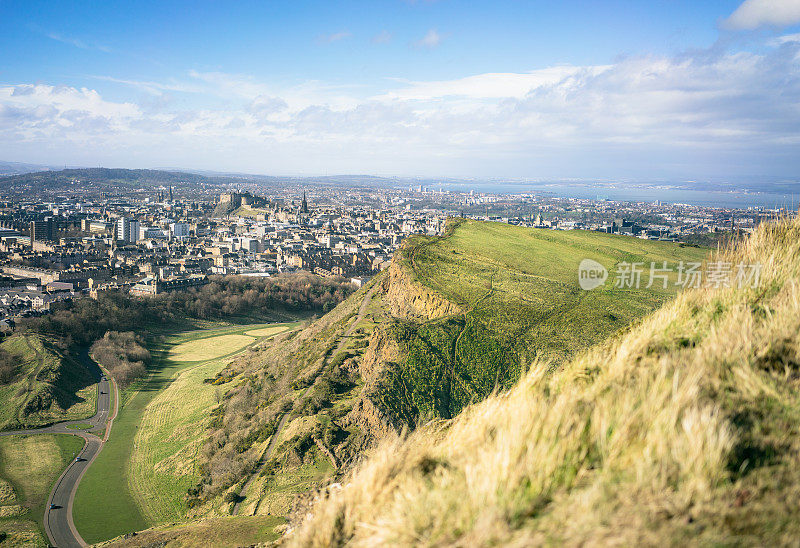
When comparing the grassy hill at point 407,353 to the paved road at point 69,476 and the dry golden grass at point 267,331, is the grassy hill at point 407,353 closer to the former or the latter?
the paved road at point 69,476

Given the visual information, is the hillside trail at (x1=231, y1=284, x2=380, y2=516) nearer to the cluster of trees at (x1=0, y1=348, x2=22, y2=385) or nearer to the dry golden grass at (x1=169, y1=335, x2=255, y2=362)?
the dry golden grass at (x1=169, y1=335, x2=255, y2=362)

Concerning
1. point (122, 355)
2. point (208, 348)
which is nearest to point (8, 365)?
point (122, 355)

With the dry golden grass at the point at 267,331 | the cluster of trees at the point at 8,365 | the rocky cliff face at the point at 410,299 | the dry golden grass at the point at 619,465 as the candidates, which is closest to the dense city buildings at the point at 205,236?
the dry golden grass at the point at 619,465

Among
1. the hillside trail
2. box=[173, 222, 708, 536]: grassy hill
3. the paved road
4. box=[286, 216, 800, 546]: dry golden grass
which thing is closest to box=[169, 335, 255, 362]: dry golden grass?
the paved road

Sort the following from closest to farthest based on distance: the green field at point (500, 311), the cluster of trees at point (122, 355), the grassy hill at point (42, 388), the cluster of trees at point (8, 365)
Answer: the green field at point (500, 311), the grassy hill at point (42, 388), the cluster of trees at point (8, 365), the cluster of trees at point (122, 355)

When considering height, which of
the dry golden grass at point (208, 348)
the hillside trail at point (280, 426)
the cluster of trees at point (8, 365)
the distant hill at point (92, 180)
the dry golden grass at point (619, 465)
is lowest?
the dry golden grass at point (208, 348)

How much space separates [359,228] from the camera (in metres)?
90.0

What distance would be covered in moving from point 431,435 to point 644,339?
127 centimetres

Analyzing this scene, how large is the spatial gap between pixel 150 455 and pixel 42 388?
28.0ft

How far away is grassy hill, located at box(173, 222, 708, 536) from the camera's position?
1050 centimetres

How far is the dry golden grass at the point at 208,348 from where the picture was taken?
29.2 meters

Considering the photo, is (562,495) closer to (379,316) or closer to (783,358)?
(783,358)

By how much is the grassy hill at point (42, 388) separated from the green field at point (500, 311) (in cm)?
1437

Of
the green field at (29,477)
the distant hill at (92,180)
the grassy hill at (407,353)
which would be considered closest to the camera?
the grassy hill at (407,353)
